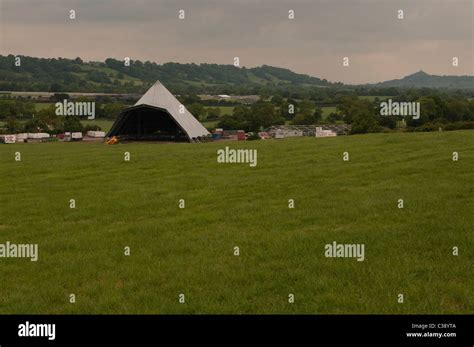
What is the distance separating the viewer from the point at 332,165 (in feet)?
63.7

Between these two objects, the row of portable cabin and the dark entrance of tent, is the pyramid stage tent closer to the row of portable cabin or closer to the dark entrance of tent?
the dark entrance of tent

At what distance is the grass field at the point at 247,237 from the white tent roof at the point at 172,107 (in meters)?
39.0

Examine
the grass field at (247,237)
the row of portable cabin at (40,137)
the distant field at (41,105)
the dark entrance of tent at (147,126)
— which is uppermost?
the distant field at (41,105)

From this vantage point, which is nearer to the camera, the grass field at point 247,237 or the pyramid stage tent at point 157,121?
the grass field at point 247,237

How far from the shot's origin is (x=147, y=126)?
2522 inches

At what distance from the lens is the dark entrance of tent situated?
59.4 m

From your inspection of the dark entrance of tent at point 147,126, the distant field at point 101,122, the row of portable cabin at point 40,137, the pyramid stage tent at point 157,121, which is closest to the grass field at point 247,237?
the pyramid stage tent at point 157,121

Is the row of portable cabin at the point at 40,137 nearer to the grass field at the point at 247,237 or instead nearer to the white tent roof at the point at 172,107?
Result: the white tent roof at the point at 172,107

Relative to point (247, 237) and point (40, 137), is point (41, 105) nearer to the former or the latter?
point (40, 137)

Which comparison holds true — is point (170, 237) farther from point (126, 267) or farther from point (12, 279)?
point (12, 279)

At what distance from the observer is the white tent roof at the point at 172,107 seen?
58594 millimetres

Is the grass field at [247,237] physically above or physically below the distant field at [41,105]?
below
